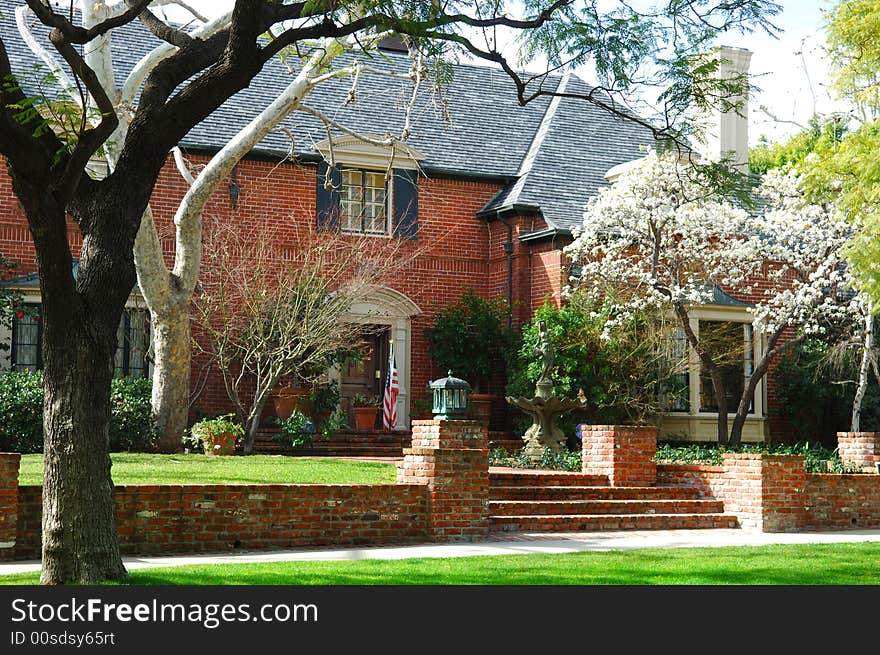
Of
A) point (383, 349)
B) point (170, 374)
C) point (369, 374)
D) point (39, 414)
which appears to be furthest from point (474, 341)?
point (39, 414)

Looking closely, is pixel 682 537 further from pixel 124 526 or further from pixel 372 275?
pixel 372 275

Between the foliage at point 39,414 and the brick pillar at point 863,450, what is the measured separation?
10701 mm

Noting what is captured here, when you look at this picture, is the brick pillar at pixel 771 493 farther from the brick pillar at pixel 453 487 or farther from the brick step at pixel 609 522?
the brick pillar at pixel 453 487

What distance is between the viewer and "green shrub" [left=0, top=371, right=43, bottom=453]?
16312 millimetres

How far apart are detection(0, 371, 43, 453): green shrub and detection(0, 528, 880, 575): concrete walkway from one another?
6.93m

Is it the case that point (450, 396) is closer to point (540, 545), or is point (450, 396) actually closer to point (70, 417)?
point (540, 545)

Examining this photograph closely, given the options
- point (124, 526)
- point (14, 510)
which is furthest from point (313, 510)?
point (14, 510)

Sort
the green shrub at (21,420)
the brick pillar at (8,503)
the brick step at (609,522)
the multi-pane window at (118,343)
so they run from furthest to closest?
the multi-pane window at (118,343)
the green shrub at (21,420)
the brick step at (609,522)
the brick pillar at (8,503)

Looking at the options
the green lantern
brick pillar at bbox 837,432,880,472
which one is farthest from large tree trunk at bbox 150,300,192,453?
brick pillar at bbox 837,432,880,472

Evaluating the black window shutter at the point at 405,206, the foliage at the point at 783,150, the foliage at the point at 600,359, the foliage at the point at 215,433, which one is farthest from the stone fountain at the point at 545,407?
the foliage at the point at 783,150

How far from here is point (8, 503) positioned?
9867mm

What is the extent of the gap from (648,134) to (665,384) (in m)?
6.80

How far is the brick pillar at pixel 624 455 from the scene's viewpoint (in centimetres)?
1486

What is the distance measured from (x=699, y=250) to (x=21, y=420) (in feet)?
39.4
